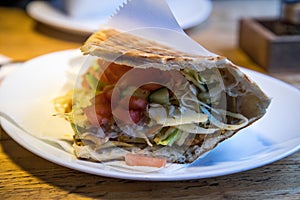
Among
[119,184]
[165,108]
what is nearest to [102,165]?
[119,184]

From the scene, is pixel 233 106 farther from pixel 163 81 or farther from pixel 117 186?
pixel 117 186

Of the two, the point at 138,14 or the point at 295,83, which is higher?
the point at 138,14

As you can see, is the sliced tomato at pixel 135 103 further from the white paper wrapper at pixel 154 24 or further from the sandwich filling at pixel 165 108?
the white paper wrapper at pixel 154 24

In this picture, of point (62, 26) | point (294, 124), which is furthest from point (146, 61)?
point (62, 26)

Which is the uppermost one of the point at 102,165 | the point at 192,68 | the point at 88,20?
the point at 192,68

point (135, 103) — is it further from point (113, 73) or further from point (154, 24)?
point (154, 24)

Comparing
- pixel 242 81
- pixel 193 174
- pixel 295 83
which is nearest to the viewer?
pixel 193 174

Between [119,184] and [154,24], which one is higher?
[154,24]

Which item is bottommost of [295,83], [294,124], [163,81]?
[295,83]
